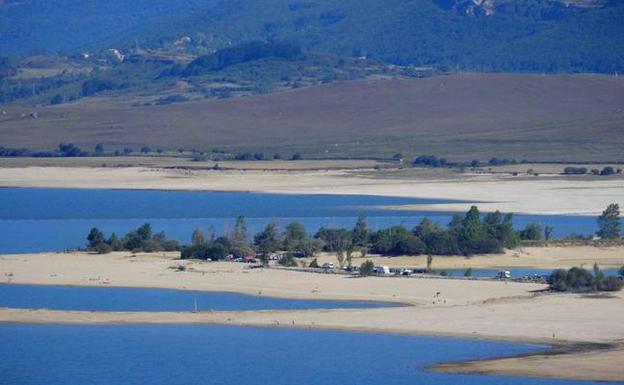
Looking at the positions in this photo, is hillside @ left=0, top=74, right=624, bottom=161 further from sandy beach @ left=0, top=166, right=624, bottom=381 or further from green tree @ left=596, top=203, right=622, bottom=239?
sandy beach @ left=0, top=166, right=624, bottom=381

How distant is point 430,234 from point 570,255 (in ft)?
11.7

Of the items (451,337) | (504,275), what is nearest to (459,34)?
(504,275)

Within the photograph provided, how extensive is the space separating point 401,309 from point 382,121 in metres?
83.2

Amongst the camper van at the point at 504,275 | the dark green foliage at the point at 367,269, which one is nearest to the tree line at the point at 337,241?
the dark green foliage at the point at 367,269

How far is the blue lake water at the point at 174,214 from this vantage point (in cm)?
5519

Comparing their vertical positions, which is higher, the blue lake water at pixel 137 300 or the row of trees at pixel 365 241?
the row of trees at pixel 365 241

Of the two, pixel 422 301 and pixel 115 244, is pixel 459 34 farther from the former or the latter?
pixel 422 301

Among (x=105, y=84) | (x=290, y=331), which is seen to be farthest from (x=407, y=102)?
(x=290, y=331)

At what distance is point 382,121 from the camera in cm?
12044

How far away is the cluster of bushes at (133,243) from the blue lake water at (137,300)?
6.34 metres

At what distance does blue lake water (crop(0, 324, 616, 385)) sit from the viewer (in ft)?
100

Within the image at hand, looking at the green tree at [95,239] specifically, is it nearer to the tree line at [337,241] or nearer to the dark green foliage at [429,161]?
the tree line at [337,241]

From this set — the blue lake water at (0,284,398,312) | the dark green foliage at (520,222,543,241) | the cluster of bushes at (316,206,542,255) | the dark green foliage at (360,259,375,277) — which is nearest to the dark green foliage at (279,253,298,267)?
the cluster of bushes at (316,206,542,255)

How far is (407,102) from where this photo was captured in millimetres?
125938
